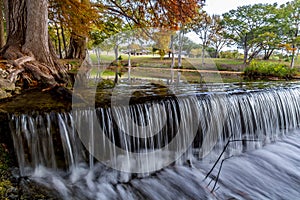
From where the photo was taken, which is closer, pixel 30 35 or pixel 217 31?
pixel 30 35

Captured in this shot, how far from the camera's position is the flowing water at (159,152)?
2684mm

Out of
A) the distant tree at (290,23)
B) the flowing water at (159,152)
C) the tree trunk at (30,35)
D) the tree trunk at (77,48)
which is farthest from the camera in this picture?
the distant tree at (290,23)

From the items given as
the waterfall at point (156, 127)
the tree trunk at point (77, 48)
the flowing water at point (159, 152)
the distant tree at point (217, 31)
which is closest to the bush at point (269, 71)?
the waterfall at point (156, 127)

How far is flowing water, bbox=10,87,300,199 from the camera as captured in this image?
8.80 feet

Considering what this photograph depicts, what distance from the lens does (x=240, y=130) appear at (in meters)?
4.65

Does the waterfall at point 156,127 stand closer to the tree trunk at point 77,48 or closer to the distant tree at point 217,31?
the tree trunk at point 77,48

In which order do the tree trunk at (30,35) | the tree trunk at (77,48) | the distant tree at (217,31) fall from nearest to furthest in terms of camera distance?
the tree trunk at (30,35) → the tree trunk at (77,48) → the distant tree at (217,31)

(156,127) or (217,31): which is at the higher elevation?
(217,31)

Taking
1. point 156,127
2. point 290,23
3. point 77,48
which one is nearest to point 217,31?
point 290,23

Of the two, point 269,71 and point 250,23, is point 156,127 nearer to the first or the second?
point 269,71

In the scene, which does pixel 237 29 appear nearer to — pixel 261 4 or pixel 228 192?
pixel 261 4

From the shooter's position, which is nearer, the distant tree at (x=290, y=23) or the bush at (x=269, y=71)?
the bush at (x=269, y=71)

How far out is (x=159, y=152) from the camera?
3.64 metres

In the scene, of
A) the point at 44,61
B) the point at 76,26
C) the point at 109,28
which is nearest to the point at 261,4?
the point at 109,28
